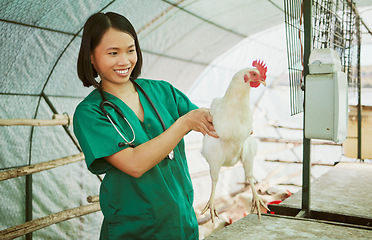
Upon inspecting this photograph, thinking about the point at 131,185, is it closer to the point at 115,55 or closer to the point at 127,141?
the point at 127,141

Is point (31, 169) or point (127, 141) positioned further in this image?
point (31, 169)

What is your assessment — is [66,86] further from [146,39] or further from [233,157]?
[233,157]

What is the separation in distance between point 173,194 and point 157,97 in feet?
1.44

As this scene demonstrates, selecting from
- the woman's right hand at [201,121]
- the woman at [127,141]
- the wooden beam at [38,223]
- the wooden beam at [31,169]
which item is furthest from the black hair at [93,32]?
the wooden beam at [38,223]

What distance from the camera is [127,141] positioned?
3.92ft

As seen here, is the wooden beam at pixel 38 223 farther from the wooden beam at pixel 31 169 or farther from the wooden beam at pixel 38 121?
the wooden beam at pixel 38 121

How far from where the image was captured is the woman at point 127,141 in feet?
3.87

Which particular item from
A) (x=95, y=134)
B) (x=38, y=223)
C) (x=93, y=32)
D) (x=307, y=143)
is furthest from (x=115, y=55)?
(x=38, y=223)

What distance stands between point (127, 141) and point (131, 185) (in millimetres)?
200

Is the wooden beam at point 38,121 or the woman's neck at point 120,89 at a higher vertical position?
the woman's neck at point 120,89

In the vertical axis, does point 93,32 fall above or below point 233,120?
above

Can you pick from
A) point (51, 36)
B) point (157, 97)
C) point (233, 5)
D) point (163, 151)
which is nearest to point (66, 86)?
point (51, 36)

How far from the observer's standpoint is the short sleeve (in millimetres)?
1179

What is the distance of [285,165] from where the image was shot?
29.4 feet
